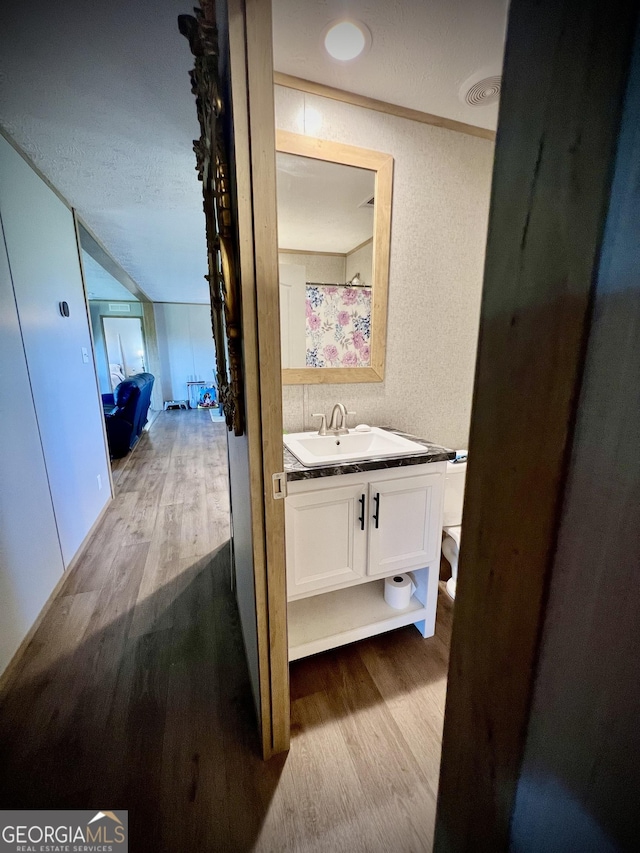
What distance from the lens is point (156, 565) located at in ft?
7.05

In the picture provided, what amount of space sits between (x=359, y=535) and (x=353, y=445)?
18.8 inches

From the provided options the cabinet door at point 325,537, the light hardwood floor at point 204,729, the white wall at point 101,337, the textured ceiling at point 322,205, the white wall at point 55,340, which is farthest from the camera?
the white wall at point 101,337

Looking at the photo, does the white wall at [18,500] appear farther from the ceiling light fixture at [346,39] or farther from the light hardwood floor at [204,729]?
the ceiling light fixture at [346,39]

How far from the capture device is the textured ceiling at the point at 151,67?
44.2 inches

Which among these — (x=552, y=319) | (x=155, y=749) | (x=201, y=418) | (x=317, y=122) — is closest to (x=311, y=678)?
(x=155, y=749)

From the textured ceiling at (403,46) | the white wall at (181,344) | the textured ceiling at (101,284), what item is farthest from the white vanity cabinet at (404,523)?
the white wall at (181,344)

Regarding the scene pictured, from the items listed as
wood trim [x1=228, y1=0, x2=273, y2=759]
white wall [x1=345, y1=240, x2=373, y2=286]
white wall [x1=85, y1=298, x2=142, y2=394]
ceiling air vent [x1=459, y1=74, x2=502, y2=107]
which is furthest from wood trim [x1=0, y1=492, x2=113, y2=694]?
white wall [x1=85, y1=298, x2=142, y2=394]

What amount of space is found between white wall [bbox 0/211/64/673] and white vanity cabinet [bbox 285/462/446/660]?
49.7 inches

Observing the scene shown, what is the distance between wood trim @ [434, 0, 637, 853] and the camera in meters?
0.23

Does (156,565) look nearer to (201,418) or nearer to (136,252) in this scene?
(136,252)

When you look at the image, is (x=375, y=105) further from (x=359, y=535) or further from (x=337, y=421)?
(x=359, y=535)

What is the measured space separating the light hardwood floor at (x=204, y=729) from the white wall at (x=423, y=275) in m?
1.16

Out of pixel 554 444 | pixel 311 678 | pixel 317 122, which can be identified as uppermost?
pixel 317 122

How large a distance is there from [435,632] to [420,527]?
2.01ft
